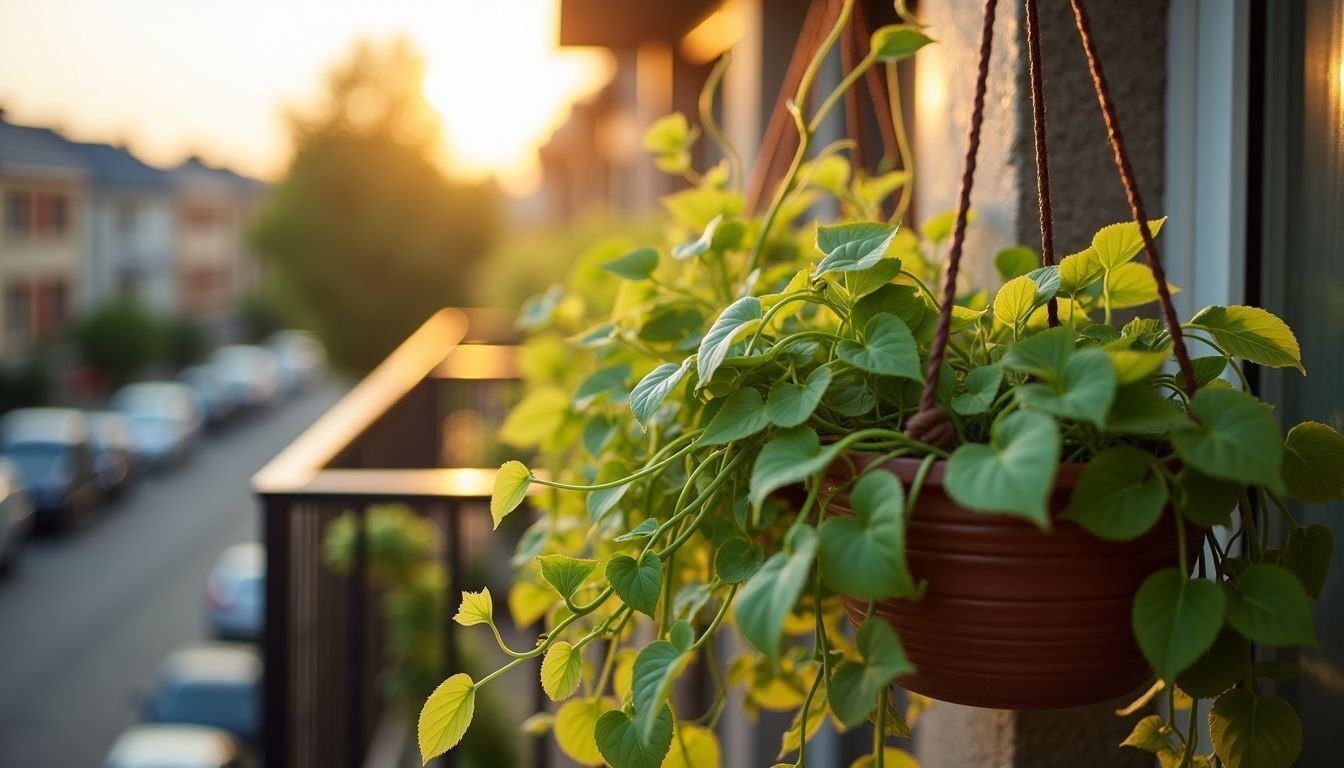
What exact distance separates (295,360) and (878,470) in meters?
34.9

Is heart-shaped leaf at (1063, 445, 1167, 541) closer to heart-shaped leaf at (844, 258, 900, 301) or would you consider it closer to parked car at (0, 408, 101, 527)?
heart-shaped leaf at (844, 258, 900, 301)

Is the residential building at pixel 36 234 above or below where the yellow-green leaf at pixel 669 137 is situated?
above

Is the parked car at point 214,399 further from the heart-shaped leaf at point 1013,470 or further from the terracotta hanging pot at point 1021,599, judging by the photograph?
the heart-shaped leaf at point 1013,470

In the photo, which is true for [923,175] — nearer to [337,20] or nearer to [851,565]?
[851,565]

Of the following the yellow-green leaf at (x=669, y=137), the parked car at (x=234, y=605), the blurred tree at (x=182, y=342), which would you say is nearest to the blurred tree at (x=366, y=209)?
the parked car at (x=234, y=605)

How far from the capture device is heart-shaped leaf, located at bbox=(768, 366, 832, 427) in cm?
Answer: 72

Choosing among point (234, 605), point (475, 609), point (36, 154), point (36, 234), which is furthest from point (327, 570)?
point (36, 154)

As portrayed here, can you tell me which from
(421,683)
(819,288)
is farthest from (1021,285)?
(421,683)

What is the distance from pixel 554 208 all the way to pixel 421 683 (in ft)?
79.2

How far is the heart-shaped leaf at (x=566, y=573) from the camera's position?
819 millimetres

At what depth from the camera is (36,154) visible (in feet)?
88.2

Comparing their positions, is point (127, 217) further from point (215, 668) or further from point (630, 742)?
point (630, 742)

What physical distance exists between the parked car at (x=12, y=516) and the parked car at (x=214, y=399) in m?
9.51

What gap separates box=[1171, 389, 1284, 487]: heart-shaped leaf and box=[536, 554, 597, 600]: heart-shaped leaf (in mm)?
405
